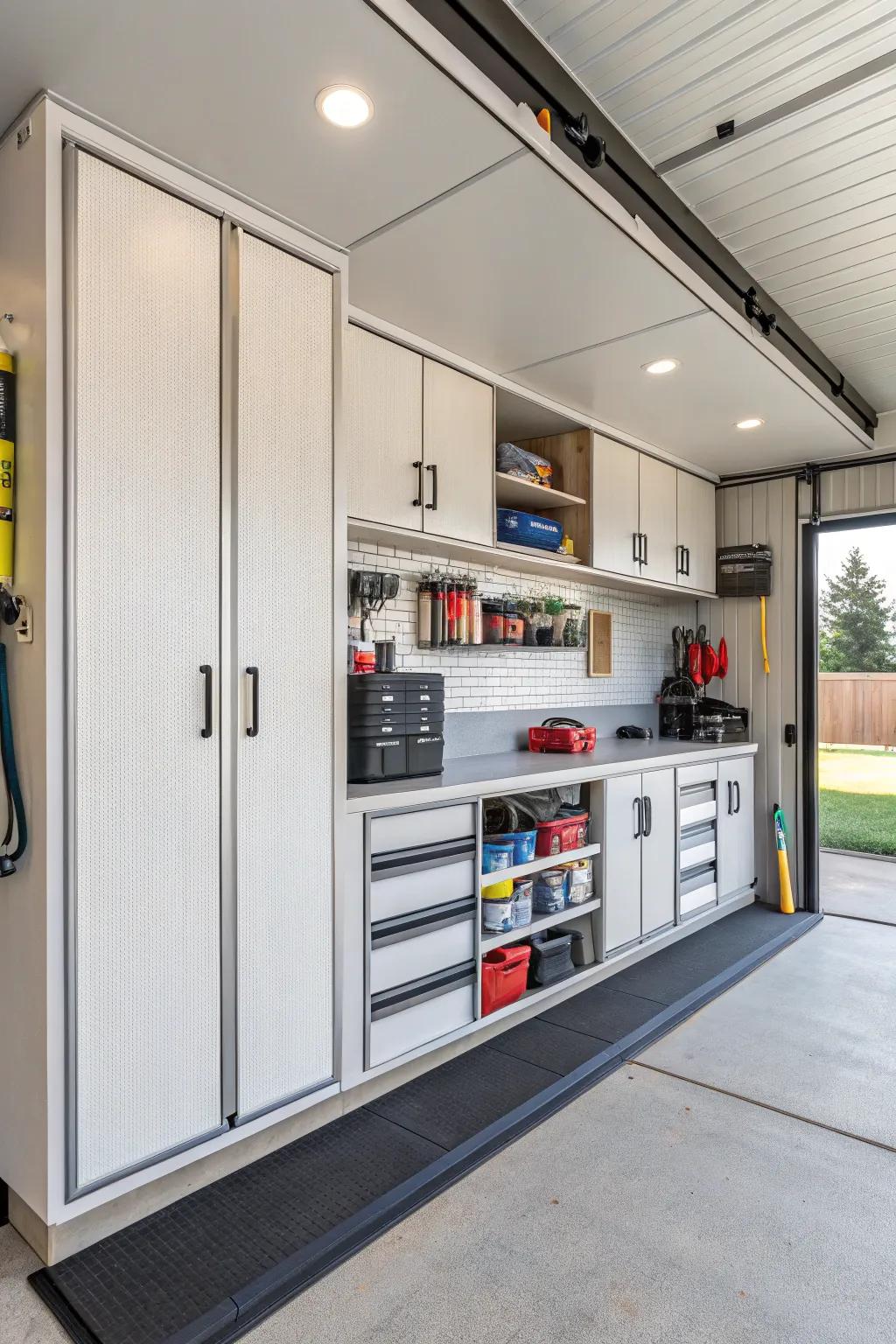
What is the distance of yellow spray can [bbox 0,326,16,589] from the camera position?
6.34 feet

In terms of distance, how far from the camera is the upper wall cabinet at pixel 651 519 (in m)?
4.15

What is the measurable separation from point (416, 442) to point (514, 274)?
2.35 ft

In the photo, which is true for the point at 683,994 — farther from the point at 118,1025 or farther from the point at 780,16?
the point at 780,16

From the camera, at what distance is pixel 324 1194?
209cm

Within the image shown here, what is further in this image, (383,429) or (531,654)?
(531,654)

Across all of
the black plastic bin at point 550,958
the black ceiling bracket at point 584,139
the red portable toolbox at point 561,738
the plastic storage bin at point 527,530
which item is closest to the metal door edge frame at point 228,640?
the black ceiling bracket at point 584,139

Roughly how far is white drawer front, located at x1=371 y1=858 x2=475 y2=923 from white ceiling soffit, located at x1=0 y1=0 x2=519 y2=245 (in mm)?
2016

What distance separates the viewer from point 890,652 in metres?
4.95

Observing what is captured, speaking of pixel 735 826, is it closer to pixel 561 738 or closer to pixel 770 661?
pixel 770 661

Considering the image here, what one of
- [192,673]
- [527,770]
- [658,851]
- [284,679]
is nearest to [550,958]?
[527,770]

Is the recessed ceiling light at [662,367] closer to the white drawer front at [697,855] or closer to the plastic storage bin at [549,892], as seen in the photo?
the plastic storage bin at [549,892]

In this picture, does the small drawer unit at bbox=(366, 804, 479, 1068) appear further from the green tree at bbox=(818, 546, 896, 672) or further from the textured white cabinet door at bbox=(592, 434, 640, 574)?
the green tree at bbox=(818, 546, 896, 672)

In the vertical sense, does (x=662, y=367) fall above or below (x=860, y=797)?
above

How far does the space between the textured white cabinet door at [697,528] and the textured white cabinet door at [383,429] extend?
229 cm
